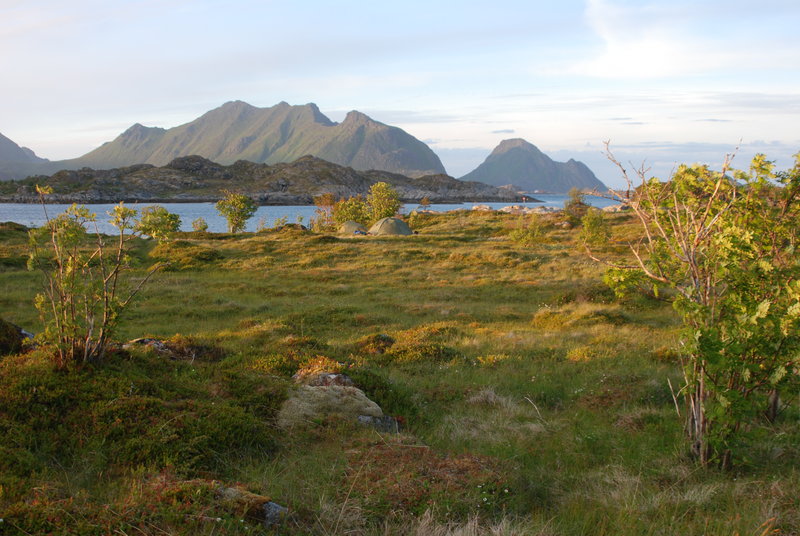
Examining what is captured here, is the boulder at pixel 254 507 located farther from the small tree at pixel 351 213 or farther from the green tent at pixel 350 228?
the small tree at pixel 351 213

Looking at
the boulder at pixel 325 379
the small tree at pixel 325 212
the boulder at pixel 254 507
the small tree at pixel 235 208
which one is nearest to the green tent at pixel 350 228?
the small tree at pixel 325 212

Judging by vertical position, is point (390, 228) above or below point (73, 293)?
below

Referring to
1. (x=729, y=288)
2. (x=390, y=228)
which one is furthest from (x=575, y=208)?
(x=729, y=288)

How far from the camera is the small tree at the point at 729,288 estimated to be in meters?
5.73

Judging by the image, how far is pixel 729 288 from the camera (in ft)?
20.4

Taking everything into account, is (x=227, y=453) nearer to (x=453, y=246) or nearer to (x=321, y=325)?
(x=321, y=325)

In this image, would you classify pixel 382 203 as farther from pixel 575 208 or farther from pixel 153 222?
pixel 153 222

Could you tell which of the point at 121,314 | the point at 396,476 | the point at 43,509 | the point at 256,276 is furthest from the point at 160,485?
the point at 256,276

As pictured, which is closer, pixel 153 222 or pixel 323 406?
pixel 153 222

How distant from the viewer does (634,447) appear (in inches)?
275

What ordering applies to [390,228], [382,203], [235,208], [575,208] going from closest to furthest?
[390,228] → [235,208] → [382,203] → [575,208]

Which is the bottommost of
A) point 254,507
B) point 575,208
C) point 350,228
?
point 254,507

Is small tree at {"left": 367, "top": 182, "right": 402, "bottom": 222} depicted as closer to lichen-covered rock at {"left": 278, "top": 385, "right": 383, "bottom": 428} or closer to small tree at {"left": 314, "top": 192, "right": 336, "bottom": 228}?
small tree at {"left": 314, "top": 192, "right": 336, "bottom": 228}

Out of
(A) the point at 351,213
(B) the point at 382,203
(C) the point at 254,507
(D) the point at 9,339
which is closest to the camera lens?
(C) the point at 254,507
